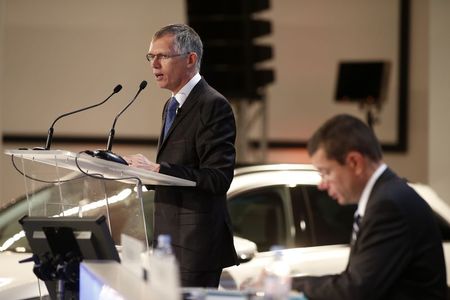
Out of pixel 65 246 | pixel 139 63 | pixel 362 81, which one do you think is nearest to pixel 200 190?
pixel 65 246

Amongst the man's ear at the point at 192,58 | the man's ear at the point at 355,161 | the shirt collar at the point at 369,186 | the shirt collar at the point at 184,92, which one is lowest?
the shirt collar at the point at 369,186

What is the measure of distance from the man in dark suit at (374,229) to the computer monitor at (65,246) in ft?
2.71

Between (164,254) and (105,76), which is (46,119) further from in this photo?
(164,254)

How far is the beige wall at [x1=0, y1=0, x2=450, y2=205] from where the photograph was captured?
40.8 ft

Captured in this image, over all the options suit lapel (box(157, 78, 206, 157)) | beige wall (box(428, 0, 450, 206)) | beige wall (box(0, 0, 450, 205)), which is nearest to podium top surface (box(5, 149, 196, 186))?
suit lapel (box(157, 78, 206, 157))

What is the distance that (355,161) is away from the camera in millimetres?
3102

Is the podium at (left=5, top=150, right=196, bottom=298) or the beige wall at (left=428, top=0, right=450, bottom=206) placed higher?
the podium at (left=5, top=150, right=196, bottom=298)

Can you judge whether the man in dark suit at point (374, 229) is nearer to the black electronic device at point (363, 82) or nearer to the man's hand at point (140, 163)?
the man's hand at point (140, 163)

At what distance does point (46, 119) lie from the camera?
12.6 meters

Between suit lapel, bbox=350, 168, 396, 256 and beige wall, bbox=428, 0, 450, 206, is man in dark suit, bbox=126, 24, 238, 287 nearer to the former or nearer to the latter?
suit lapel, bbox=350, 168, 396, 256

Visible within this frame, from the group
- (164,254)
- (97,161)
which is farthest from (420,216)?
(97,161)

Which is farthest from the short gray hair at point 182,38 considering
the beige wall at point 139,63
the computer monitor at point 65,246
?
the beige wall at point 139,63

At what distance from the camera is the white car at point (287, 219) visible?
19.3 feet

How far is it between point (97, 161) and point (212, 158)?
58 cm
